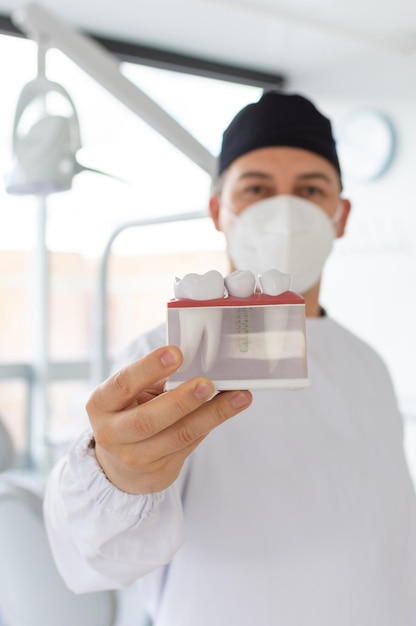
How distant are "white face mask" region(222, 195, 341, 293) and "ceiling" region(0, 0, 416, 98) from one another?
76.3 inches

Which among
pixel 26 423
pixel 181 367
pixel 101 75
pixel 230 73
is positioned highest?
pixel 230 73

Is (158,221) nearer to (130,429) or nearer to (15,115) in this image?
(15,115)

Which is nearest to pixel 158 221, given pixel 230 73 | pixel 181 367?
pixel 181 367

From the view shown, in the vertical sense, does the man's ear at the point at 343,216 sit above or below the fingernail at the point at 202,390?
above

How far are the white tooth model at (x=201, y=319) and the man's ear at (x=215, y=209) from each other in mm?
679

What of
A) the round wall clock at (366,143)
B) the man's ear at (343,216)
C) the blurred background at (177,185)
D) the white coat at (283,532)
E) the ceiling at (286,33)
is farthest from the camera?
the round wall clock at (366,143)

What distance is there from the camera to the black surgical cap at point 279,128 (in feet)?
4.09

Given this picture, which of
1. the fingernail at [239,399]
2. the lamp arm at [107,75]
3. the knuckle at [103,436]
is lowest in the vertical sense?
the knuckle at [103,436]

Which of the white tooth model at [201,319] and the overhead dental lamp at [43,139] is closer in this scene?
the white tooth model at [201,319]

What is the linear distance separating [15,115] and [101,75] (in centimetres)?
21

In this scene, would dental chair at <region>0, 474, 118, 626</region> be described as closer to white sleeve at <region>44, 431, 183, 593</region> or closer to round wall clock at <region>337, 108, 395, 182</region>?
white sleeve at <region>44, 431, 183, 593</region>

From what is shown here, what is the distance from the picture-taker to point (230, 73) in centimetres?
410

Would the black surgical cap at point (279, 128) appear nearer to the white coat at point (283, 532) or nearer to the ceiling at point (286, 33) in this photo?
the white coat at point (283, 532)

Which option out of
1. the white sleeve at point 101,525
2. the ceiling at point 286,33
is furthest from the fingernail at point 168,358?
the ceiling at point 286,33
